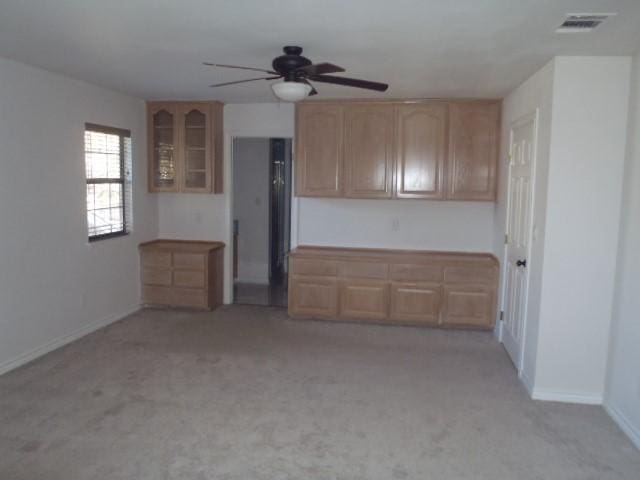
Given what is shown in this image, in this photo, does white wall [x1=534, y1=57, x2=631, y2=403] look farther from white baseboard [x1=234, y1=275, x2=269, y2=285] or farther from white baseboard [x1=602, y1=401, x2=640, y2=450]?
white baseboard [x1=234, y1=275, x2=269, y2=285]

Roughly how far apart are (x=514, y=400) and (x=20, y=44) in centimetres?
412

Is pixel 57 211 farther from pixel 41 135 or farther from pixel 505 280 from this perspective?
pixel 505 280

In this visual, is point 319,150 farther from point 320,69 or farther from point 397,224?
point 320,69

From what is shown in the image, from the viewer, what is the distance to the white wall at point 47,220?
3793 mm

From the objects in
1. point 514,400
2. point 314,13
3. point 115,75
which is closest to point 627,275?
point 514,400

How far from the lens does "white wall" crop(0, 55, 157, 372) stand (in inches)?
149

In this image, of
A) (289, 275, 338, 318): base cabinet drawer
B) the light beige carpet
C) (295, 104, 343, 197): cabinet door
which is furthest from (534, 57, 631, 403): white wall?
(295, 104, 343, 197): cabinet door

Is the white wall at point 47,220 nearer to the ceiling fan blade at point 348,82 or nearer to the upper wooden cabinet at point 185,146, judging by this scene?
the upper wooden cabinet at point 185,146

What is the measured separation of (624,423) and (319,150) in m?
3.58

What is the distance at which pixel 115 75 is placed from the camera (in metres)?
4.26

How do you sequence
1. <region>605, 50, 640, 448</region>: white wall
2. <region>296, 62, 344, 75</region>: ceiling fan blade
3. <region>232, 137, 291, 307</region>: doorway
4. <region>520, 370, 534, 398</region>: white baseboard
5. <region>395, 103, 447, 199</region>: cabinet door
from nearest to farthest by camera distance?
<region>296, 62, 344, 75</region>: ceiling fan blade → <region>605, 50, 640, 448</region>: white wall → <region>520, 370, 534, 398</region>: white baseboard → <region>395, 103, 447, 199</region>: cabinet door → <region>232, 137, 291, 307</region>: doorway

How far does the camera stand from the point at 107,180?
5.06 metres

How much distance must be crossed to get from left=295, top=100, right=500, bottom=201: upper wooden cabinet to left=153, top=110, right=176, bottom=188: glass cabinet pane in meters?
1.46

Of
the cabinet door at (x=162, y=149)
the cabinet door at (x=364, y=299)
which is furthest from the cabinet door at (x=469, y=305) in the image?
the cabinet door at (x=162, y=149)
